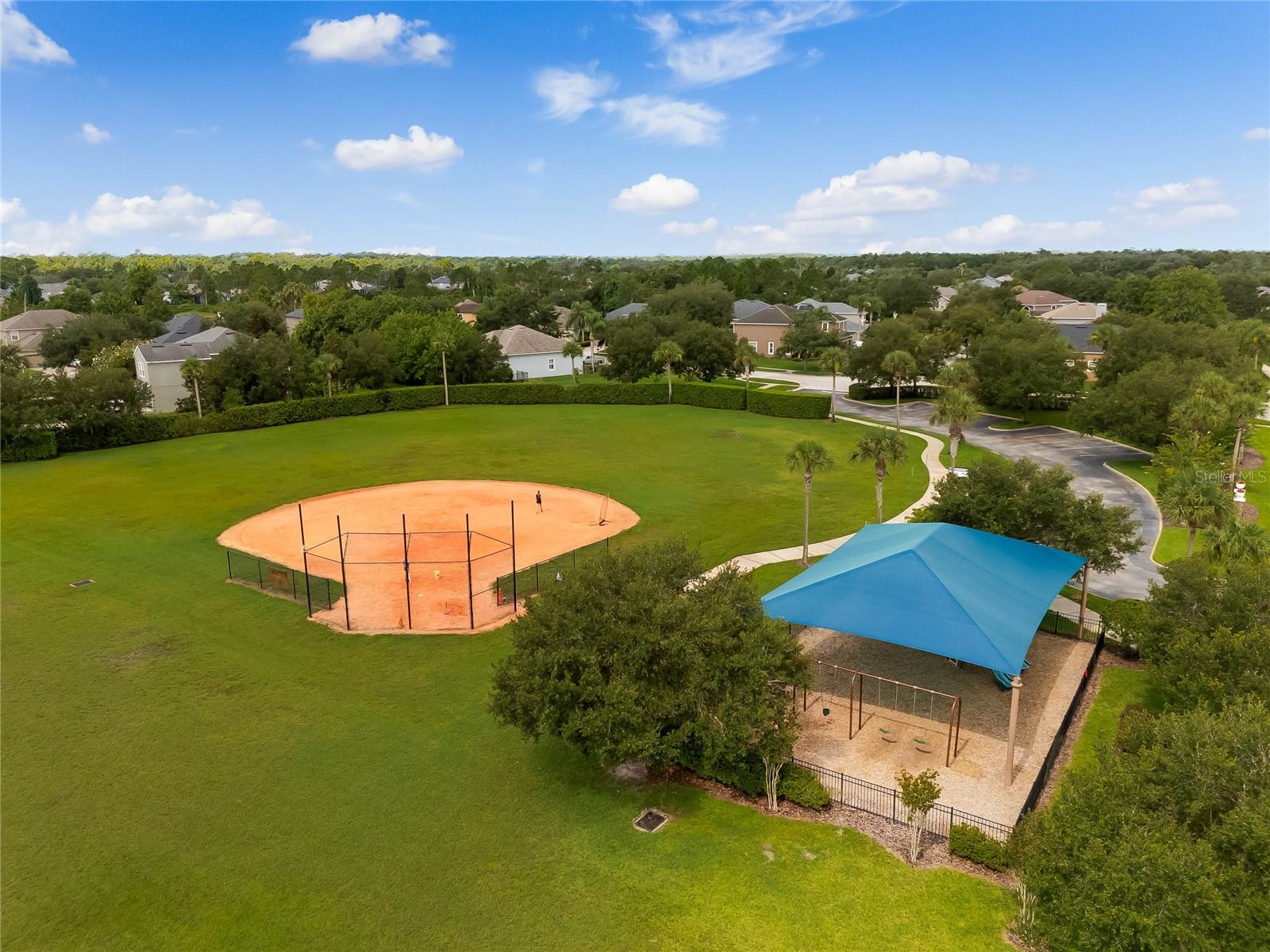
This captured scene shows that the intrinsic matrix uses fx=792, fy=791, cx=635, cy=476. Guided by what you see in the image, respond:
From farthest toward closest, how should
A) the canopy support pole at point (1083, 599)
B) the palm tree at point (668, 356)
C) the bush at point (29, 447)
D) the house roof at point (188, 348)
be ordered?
1. the palm tree at point (668, 356)
2. the house roof at point (188, 348)
3. the bush at point (29, 447)
4. the canopy support pole at point (1083, 599)

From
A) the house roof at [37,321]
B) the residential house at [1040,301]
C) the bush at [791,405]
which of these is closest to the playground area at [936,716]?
the bush at [791,405]

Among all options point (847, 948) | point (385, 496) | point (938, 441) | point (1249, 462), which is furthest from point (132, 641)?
point (1249, 462)

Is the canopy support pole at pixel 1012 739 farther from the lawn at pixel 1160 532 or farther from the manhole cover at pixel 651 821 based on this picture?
the lawn at pixel 1160 532

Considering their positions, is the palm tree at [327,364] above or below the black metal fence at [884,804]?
above

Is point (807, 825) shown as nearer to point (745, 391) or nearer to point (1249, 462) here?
point (1249, 462)

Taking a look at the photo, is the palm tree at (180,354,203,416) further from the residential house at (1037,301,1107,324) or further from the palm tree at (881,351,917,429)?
the residential house at (1037,301,1107,324)

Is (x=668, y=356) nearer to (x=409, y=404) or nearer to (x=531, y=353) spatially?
(x=531, y=353)
